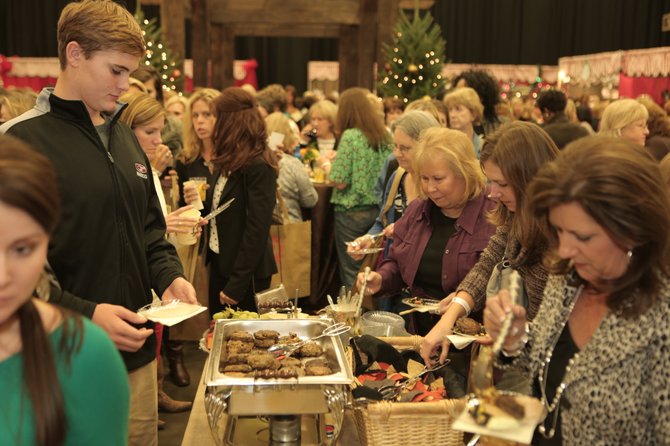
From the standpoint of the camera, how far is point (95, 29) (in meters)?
2.00

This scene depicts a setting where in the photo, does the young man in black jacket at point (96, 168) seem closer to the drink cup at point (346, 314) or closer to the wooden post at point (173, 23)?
the drink cup at point (346, 314)

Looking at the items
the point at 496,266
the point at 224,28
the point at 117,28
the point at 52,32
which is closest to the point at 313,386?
the point at 496,266

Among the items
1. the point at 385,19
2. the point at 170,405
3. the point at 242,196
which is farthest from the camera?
the point at 385,19

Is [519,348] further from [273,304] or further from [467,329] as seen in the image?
[273,304]

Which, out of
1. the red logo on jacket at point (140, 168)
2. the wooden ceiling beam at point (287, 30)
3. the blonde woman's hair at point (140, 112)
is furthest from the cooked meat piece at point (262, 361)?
the wooden ceiling beam at point (287, 30)

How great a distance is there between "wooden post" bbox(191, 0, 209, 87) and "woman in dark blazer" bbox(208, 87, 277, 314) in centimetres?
591

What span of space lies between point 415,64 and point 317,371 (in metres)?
6.79

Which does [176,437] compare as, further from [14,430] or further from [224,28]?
[224,28]

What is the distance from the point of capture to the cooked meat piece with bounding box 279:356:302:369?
2031mm

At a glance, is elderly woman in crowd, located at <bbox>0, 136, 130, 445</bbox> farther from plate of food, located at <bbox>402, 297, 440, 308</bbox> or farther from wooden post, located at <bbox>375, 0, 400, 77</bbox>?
wooden post, located at <bbox>375, 0, 400, 77</bbox>

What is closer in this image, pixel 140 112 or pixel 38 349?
pixel 38 349

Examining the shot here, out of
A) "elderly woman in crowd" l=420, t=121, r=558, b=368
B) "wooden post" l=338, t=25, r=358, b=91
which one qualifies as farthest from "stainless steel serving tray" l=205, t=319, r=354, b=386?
"wooden post" l=338, t=25, r=358, b=91

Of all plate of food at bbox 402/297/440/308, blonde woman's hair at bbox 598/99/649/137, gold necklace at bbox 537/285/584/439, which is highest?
blonde woman's hair at bbox 598/99/649/137

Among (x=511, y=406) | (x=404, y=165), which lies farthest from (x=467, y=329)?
(x=404, y=165)
